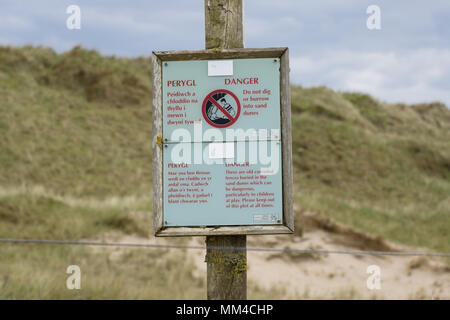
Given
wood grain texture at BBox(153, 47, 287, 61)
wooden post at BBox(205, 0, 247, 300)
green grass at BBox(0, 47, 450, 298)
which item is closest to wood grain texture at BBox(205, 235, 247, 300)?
wooden post at BBox(205, 0, 247, 300)

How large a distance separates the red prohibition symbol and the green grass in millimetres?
3911

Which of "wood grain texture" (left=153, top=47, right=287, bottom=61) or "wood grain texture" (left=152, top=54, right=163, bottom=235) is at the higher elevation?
"wood grain texture" (left=153, top=47, right=287, bottom=61)

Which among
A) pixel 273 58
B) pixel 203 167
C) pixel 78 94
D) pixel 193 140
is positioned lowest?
pixel 203 167

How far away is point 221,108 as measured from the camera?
262 cm

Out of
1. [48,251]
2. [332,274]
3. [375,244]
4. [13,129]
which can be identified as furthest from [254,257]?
[13,129]

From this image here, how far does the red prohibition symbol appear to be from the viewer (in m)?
2.61

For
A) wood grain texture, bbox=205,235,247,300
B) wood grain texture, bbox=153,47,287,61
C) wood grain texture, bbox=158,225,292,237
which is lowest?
wood grain texture, bbox=205,235,247,300

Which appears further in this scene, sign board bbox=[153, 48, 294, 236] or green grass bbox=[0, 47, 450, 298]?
green grass bbox=[0, 47, 450, 298]

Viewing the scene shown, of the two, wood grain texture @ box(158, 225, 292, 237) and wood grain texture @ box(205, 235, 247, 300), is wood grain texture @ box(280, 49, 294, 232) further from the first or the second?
wood grain texture @ box(205, 235, 247, 300)

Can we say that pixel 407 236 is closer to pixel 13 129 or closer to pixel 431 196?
pixel 431 196

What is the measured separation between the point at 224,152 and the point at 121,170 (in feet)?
50.4

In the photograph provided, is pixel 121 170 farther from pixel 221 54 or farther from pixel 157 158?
pixel 221 54

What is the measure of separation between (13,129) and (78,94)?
692cm

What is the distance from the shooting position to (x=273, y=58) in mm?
2660
